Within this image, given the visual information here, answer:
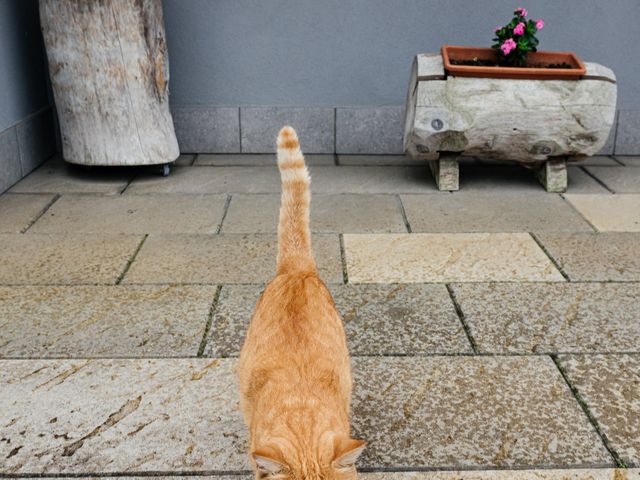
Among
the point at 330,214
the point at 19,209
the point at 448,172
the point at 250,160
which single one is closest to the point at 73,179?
the point at 19,209

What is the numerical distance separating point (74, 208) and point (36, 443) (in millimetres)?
2504

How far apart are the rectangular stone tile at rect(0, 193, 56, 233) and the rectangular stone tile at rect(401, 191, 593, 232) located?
2.44m

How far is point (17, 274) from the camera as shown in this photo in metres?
3.60

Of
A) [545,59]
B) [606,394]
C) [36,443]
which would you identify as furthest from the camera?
[545,59]

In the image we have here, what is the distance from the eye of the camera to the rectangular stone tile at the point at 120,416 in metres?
2.29

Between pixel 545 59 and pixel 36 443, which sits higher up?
pixel 545 59

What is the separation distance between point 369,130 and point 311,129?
0.50 meters

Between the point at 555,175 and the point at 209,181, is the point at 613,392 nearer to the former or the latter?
the point at 555,175

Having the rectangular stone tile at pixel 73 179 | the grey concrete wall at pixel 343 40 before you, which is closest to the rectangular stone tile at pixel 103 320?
the rectangular stone tile at pixel 73 179

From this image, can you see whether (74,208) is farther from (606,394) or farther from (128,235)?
(606,394)

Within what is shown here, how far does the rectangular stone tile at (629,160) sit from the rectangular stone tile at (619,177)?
0.13 m

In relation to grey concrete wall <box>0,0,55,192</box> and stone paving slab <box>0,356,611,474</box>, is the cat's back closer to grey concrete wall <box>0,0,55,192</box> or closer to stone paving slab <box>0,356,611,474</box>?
stone paving slab <box>0,356,611,474</box>

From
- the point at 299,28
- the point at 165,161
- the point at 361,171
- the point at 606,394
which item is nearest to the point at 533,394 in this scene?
the point at 606,394

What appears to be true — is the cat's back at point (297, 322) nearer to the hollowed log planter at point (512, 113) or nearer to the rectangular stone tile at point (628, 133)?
the hollowed log planter at point (512, 113)
